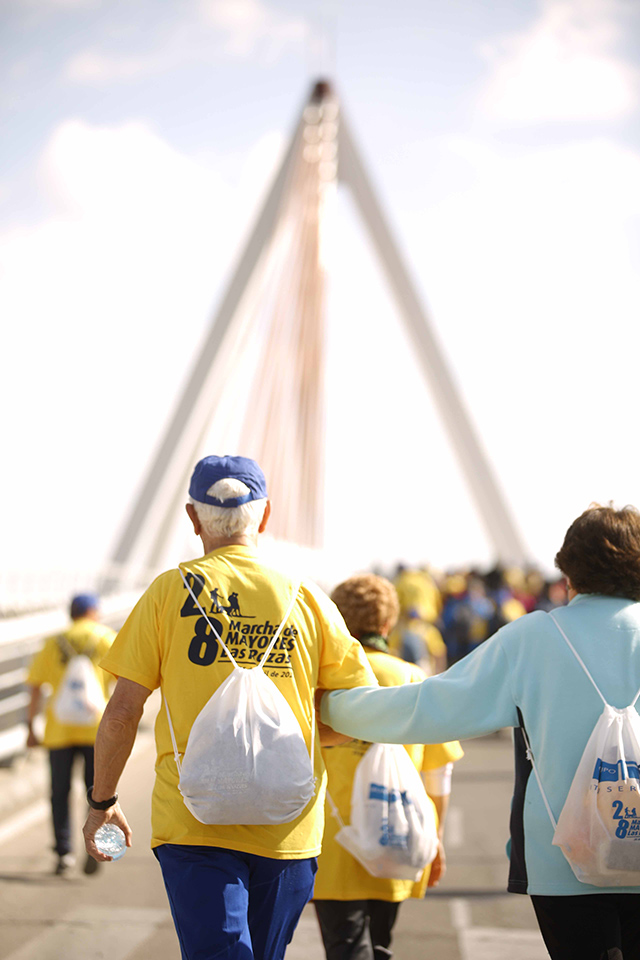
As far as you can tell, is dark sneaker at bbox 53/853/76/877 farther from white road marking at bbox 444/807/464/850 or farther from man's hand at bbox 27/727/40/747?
white road marking at bbox 444/807/464/850

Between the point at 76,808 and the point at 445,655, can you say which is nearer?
the point at 76,808

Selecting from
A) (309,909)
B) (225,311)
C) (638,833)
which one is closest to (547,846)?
(638,833)

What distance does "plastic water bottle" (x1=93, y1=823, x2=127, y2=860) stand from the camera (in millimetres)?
2383

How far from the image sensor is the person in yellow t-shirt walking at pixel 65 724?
540cm

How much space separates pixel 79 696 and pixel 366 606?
9.46 ft

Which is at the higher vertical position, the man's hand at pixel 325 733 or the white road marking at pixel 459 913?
the man's hand at pixel 325 733

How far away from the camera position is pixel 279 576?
95.7 inches

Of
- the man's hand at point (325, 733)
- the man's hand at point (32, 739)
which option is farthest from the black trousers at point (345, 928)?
the man's hand at point (32, 739)

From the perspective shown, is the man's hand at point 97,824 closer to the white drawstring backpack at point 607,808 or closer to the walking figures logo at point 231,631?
the walking figures logo at point 231,631

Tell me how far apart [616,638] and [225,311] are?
16.2 meters

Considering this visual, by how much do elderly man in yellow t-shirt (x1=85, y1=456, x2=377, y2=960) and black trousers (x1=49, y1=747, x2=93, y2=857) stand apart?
10.6ft

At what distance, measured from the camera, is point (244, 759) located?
7.16ft

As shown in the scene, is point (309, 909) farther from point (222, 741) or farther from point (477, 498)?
point (477, 498)

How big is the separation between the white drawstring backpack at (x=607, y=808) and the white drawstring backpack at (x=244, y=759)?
572 millimetres
